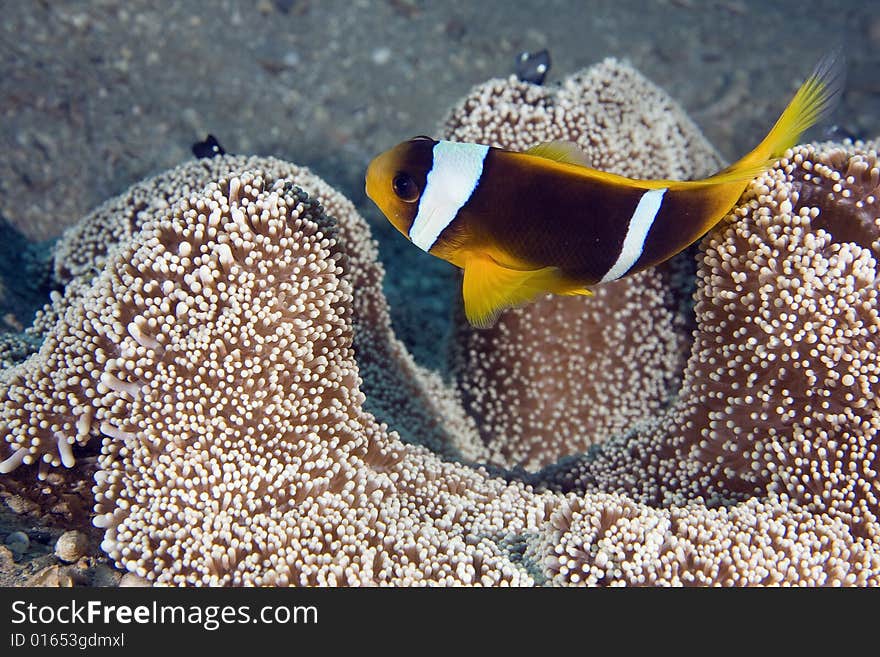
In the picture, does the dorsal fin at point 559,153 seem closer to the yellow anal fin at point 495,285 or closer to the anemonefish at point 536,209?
the anemonefish at point 536,209

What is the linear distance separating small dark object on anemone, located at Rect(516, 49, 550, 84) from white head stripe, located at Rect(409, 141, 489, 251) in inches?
59.7

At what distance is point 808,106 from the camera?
169 cm

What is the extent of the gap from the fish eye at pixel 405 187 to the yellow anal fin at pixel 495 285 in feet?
0.69

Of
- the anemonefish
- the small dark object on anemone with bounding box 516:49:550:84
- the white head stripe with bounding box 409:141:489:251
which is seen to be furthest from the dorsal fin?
the small dark object on anemone with bounding box 516:49:550:84

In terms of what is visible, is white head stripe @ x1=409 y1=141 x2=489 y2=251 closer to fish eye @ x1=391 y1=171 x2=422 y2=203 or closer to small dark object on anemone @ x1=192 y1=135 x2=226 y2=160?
fish eye @ x1=391 y1=171 x2=422 y2=203

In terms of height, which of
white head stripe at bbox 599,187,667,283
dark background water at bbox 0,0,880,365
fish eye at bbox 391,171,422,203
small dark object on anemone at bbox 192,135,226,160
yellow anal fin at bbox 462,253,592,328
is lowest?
yellow anal fin at bbox 462,253,592,328

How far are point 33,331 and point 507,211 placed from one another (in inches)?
72.7

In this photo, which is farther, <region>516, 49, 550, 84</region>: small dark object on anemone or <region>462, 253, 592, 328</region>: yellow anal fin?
<region>516, 49, 550, 84</region>: small dark object on anemone

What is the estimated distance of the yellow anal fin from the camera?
5.32 feet

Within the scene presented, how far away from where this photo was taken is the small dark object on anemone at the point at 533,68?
2.99 m

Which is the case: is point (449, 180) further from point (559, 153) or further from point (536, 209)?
point (559, 153)

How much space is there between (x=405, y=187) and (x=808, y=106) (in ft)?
3.37

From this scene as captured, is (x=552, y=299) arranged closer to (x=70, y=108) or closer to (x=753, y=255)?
(x=753, y=255)
